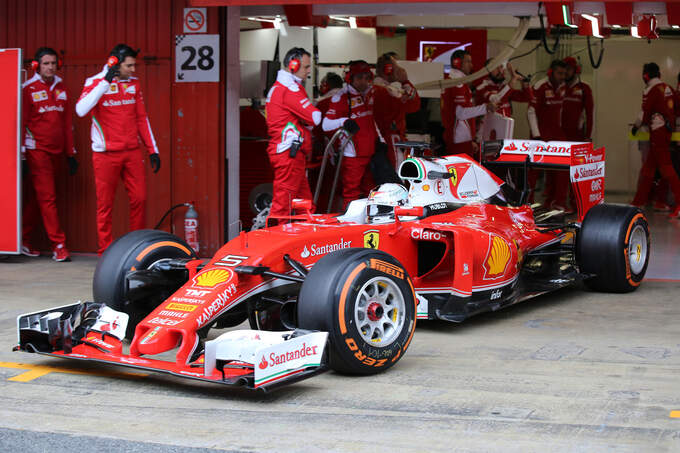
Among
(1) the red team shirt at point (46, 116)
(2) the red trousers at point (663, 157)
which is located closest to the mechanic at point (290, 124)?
(1) the red team shirt at point (46, 116)

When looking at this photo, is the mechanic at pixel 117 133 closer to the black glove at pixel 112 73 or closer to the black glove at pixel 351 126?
the black glove at pixel 112 73

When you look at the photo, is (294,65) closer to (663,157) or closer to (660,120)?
(660,120)

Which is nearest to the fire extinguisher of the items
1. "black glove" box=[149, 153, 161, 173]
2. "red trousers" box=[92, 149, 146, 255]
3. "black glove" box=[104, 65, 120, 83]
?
"red trousers" box=[92, 149, 146, 255]

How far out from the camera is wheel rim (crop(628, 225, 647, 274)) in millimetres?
8305

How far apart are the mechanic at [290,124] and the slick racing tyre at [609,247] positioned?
2.84 meters

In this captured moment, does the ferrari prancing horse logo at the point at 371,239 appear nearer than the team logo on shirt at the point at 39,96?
Yes

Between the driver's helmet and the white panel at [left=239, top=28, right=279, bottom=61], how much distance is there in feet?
24.2

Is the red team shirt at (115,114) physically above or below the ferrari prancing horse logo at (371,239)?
above

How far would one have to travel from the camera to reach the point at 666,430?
14.8 feet

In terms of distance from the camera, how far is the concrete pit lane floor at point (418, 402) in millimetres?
4367

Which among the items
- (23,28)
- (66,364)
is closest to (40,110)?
(23,28)

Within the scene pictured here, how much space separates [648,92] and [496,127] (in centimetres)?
230

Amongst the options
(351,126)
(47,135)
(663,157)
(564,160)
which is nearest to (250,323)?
(564,160)

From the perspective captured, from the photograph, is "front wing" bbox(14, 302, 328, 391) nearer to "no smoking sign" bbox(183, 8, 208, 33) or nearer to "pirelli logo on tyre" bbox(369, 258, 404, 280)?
"pirelli logo on tyre" bbox(369, 258, 404, 280)
